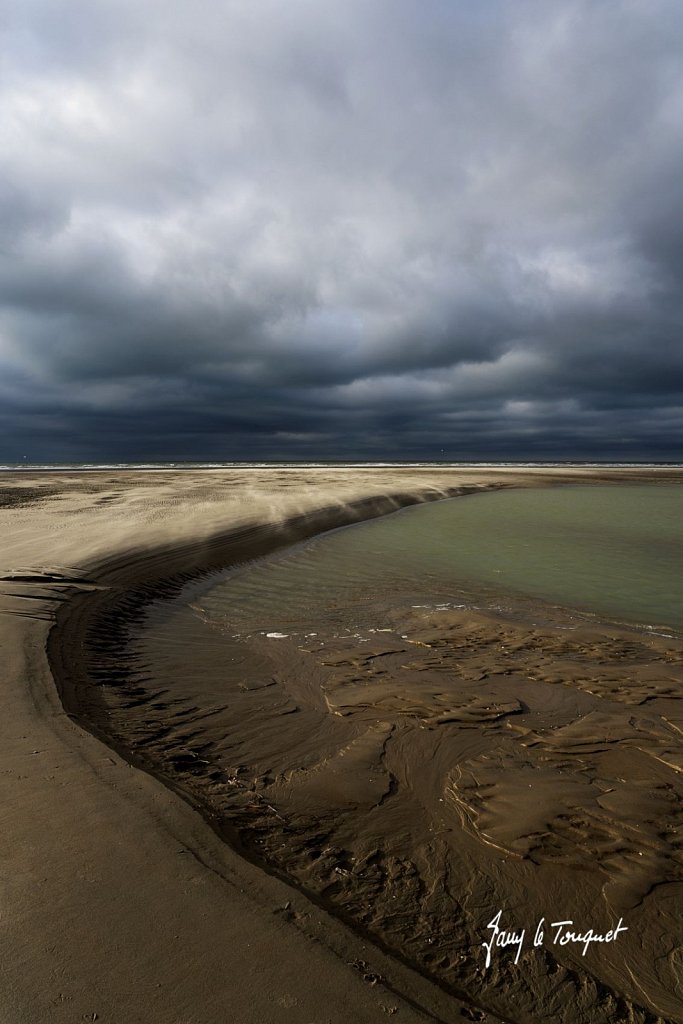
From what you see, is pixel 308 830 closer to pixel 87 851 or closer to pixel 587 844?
pixel 87 851

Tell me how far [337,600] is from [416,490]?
24.5 meters

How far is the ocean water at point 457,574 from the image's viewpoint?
8.93 meters

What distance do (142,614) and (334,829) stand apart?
20.1 feet

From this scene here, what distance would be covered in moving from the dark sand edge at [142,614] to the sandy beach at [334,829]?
0.03 metres

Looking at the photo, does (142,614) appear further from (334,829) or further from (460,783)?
(460,783)

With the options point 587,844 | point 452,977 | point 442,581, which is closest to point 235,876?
point 452,977

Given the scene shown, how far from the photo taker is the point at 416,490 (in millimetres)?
33500

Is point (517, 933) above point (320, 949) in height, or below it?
below

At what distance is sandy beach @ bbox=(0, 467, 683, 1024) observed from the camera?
7.65 feet

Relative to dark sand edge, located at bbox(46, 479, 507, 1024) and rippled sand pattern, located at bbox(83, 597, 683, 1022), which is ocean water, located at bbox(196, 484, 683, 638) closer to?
dark sand edge, located at bbox(46, 479, 507, 1024)
